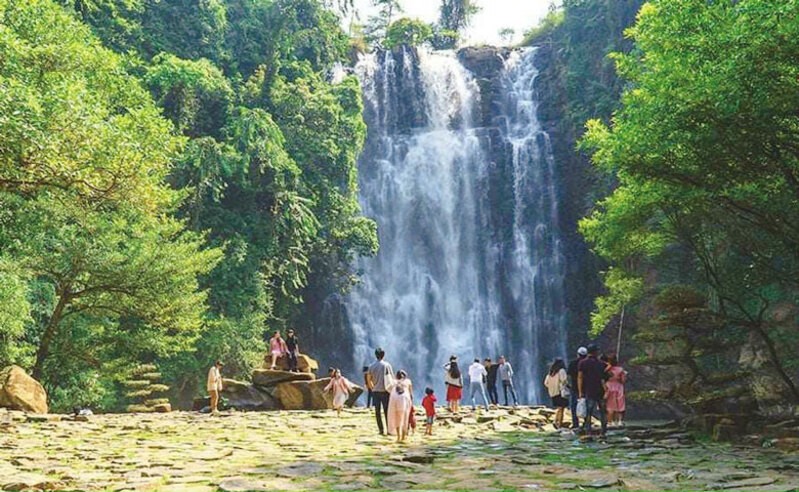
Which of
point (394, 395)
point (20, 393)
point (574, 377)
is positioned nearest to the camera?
point (394, 395)

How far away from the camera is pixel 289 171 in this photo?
3077 centimetres

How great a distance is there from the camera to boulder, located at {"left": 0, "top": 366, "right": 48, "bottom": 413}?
53.4 feet

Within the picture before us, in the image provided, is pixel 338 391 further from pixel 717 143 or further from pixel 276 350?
pixel 717 143

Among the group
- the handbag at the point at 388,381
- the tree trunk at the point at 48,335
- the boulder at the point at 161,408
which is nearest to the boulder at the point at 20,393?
the tree trunk at the point at 48,335

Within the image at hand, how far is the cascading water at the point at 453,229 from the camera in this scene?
34.8m

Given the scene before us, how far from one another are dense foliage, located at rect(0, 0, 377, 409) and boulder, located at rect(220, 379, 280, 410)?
2.09 metres

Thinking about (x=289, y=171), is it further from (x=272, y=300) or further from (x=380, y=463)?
(x=380, y=463)

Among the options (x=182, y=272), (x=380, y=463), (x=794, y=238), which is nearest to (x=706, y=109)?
(x=794, y=238)

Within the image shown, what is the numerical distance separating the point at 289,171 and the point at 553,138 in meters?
16.5

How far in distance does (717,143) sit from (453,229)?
27.0 meters

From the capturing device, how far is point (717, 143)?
11.1 m

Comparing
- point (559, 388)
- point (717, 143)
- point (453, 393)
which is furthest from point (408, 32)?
point (717, 143)

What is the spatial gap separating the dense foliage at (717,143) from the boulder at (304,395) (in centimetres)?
935

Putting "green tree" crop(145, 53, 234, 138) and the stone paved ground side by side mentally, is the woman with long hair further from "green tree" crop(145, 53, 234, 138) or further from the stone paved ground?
"green tree" crop(145, 53, 234, 138)
